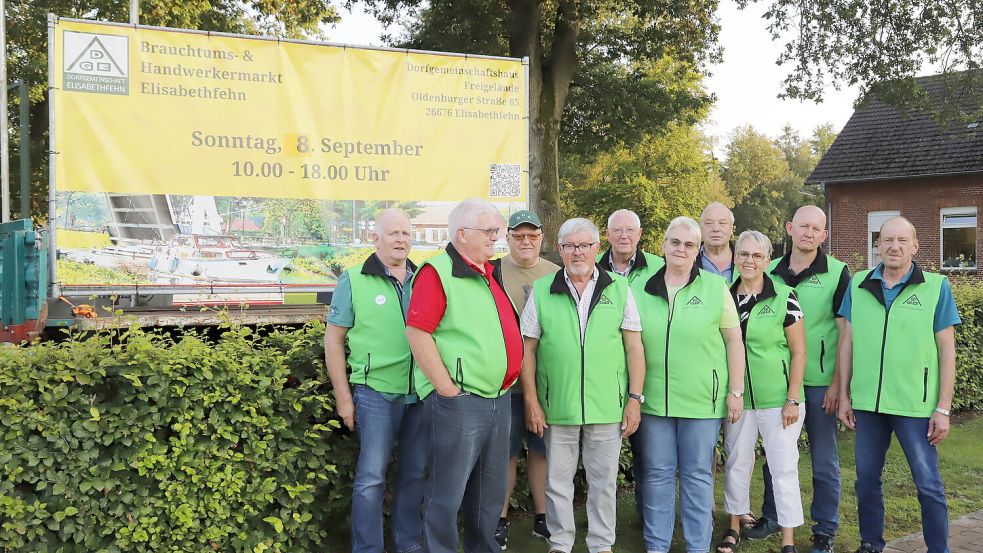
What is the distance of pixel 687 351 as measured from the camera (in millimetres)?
4359

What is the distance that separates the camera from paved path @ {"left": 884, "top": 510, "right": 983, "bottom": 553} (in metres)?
4.78

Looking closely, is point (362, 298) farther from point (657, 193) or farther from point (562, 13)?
point (657, 193)

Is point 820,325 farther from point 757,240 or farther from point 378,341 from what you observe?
point 378,341

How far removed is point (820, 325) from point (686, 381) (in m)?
1.14

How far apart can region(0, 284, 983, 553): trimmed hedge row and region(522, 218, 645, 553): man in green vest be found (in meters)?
1.11

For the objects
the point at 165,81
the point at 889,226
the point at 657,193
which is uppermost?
the point at 657,193

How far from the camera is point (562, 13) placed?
1909 cm

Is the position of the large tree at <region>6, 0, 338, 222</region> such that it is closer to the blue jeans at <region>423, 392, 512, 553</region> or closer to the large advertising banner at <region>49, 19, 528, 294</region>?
the large advertising banner at <region>49, 19, 528, 294</region>

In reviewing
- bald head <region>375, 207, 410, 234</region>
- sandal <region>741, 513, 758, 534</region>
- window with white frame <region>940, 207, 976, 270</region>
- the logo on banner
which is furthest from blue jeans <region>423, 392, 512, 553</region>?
window with white frame <region>940, 207, 976, 270</region>

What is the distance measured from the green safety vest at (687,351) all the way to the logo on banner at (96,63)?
169 inches

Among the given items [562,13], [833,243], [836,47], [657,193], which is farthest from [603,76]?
[657,193]

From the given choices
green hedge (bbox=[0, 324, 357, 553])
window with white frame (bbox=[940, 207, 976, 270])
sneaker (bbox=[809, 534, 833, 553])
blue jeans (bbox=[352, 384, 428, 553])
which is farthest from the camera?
window with white frame (bbox=[940, 207, 976, 270])

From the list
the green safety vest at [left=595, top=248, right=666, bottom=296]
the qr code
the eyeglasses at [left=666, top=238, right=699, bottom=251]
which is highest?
the qr code

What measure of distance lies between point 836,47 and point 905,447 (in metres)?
15.3
